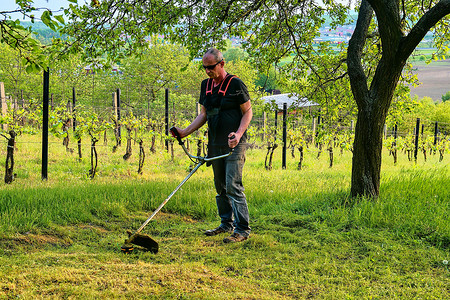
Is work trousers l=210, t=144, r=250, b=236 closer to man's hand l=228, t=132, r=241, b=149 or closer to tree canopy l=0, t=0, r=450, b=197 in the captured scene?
man's hand l=228, t=132, r=241, b=149

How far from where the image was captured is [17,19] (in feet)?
10.5

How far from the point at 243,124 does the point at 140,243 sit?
1635mm

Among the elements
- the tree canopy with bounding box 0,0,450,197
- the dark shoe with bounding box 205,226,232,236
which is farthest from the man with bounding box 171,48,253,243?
the tree canopy with bounding box 0,0,450,197

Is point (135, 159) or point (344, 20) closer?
point (344, 20)

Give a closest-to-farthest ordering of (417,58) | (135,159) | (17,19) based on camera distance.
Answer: (17,19) → (417,58) → (135,159)

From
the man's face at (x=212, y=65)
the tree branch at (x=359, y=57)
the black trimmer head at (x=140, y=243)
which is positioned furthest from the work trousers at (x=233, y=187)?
the tree branch at (x=359, y=57)

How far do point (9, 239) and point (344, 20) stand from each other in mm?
6775

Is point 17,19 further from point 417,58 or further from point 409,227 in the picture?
point 417,58

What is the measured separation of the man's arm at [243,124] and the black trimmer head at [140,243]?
1266 mm

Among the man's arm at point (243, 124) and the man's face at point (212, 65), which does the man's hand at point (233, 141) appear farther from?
the man's face at point (212, 65)

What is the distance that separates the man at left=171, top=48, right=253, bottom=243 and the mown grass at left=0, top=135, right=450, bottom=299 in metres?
0.41

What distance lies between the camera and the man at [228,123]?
4449mm

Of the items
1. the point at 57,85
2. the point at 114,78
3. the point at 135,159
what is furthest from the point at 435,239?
the point at 114,78

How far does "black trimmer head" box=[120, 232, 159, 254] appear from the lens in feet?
13.7
